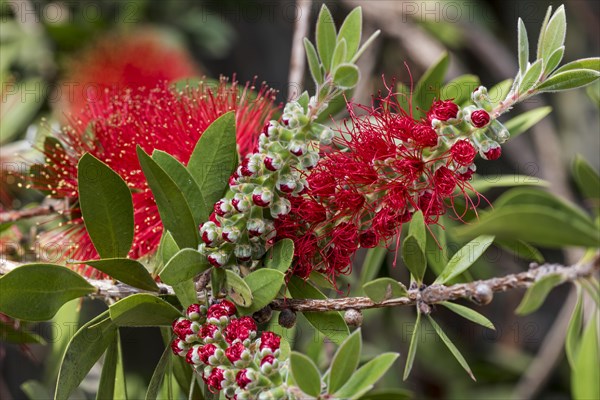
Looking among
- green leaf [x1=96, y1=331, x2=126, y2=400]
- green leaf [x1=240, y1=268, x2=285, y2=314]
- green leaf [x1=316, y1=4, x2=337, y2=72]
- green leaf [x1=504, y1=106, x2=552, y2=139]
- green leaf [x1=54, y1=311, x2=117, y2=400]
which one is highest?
green leaf [x1=316, y1=4, x2=337, y2=72]

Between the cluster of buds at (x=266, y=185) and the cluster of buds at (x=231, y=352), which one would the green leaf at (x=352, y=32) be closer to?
the cluster of buds at (x=266, y=185)

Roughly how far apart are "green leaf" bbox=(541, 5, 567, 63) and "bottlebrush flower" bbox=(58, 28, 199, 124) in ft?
3.75

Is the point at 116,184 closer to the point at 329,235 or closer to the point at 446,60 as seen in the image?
the point at 329,235

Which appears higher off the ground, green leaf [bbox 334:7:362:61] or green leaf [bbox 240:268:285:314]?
green leaf [bbox 334:7:362:61]

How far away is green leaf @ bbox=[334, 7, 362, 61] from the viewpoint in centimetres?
92

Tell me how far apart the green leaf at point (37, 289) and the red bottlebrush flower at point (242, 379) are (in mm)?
243

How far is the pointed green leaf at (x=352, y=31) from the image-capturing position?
36.2 inches

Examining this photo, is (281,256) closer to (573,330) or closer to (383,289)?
(383,289)

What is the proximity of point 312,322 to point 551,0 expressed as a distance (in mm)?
2337

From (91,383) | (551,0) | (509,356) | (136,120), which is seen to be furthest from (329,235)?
(551,0)

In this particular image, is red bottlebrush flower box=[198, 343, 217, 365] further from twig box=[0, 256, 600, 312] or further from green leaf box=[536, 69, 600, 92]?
green leaf box=[536, 69, 600, 92]

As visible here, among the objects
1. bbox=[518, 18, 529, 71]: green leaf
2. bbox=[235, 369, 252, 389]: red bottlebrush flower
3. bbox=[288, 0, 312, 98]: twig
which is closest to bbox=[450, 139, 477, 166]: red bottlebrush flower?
bbox=[518, 18, 529, 71]: green leaf

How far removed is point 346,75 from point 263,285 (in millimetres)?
269

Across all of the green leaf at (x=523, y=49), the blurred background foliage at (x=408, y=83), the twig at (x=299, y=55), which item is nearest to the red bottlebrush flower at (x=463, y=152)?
the green leaf at (x=523, y=49)
